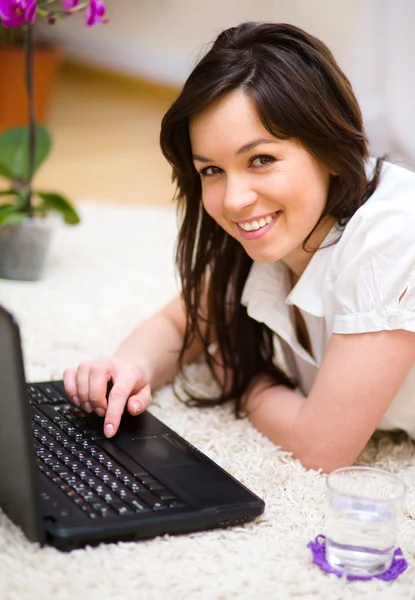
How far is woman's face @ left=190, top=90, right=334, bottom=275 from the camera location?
1.17 metres

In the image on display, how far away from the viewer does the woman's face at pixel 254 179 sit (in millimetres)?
1172

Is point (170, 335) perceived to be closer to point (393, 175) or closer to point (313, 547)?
point (393, 175)

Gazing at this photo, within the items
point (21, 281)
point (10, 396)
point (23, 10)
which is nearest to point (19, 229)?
point (21, 281)

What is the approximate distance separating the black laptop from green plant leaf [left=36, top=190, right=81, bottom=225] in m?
0.91

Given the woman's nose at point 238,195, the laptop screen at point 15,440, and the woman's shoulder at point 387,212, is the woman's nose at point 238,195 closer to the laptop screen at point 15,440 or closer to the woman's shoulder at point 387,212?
the woman's shoulder at point 387,212

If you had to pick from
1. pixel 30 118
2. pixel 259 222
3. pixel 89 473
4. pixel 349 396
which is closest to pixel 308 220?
pixel 259 222

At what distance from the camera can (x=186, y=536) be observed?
989mm

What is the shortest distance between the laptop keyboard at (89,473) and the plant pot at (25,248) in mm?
880

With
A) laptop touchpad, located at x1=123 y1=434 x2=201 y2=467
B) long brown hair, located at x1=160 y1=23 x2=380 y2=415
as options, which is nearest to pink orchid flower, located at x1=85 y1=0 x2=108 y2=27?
long brown hair, located at x1=160 y1=23 x2=380 y2=415

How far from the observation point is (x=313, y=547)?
983 mm

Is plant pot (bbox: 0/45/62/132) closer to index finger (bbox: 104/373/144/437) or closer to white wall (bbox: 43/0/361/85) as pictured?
white wall (bbox: 43/0/361/85)

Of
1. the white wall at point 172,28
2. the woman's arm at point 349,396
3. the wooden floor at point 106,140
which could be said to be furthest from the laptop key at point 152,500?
the white wall at point 172,28

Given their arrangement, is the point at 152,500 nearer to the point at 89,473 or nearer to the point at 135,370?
the point at 89,473

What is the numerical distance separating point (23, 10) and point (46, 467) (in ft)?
2.60
